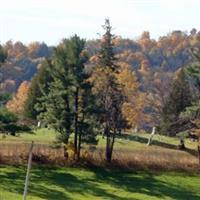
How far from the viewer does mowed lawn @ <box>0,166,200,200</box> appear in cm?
4134

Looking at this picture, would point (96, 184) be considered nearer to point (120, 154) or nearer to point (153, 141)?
point (120, 154)

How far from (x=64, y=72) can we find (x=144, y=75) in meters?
138

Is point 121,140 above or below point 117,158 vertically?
above

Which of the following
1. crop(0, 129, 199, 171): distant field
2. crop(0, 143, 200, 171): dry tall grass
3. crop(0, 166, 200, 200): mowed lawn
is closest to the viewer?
crop(0, 166, 200, 200): mowed lawn

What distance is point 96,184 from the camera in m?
46.2

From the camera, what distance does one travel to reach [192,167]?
183 ft

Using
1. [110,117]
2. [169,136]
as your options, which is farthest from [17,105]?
[110,117]

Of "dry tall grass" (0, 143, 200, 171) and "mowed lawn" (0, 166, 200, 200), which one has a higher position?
"dry tall grass" (0, 143, 200, 171)

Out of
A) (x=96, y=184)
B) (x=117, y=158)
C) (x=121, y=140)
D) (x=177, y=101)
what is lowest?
(x=96, y=184)

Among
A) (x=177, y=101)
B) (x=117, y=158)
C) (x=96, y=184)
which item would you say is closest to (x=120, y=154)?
(x=117, y=158)

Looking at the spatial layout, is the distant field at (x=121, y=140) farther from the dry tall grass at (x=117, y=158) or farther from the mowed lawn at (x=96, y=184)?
the mowed lawn at (x=96, y=184)

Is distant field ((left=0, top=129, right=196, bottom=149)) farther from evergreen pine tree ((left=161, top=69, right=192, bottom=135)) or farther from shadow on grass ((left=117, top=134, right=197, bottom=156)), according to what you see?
evergreen pine tree ((left=161, top=69, right=192, bottom=135))

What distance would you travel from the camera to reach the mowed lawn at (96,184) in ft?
136

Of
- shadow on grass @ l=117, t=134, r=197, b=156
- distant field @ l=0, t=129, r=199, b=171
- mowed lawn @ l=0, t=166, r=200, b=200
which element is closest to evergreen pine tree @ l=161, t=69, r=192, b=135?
shadow on grass @ l=117, t=134, r=197, b=156
